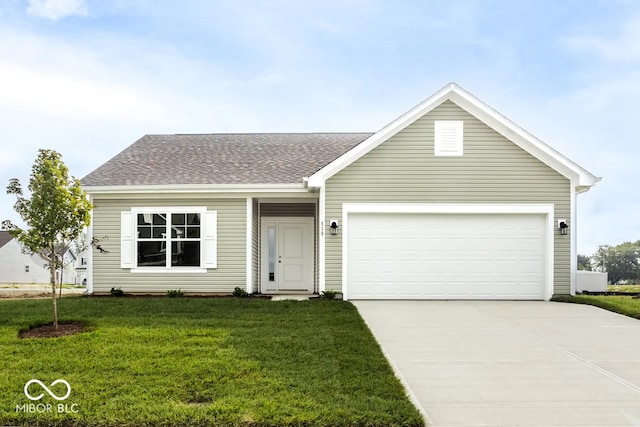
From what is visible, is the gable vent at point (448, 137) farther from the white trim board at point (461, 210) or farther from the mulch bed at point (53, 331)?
the mulch bed at point (53, 331)

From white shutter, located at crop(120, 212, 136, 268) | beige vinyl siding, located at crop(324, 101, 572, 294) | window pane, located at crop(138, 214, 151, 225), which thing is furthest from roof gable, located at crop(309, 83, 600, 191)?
white shutter, located at crop(120, 212, 136, 268)

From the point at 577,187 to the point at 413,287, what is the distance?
5.00 meters

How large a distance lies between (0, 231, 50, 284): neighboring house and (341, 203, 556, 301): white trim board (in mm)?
34643

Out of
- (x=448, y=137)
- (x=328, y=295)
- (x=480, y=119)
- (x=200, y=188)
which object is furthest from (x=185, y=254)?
(x=480, y=119)

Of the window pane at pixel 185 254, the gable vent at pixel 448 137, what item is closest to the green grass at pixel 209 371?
the window pane at pixel 185 254

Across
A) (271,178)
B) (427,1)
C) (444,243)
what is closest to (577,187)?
(444,243)

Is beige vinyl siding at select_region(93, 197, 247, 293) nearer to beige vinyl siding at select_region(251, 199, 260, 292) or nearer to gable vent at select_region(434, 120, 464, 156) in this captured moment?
beige vinyl siding at select_region(251, 199, 260, 292)

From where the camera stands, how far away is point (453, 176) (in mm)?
13109

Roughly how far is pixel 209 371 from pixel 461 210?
874 cm

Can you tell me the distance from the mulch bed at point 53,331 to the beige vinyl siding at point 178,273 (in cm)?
460

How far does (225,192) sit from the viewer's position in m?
13.7

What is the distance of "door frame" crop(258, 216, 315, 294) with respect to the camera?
15.1m

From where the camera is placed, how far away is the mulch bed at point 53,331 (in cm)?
832

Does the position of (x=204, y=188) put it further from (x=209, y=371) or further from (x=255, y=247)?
(x=209, y=371)
